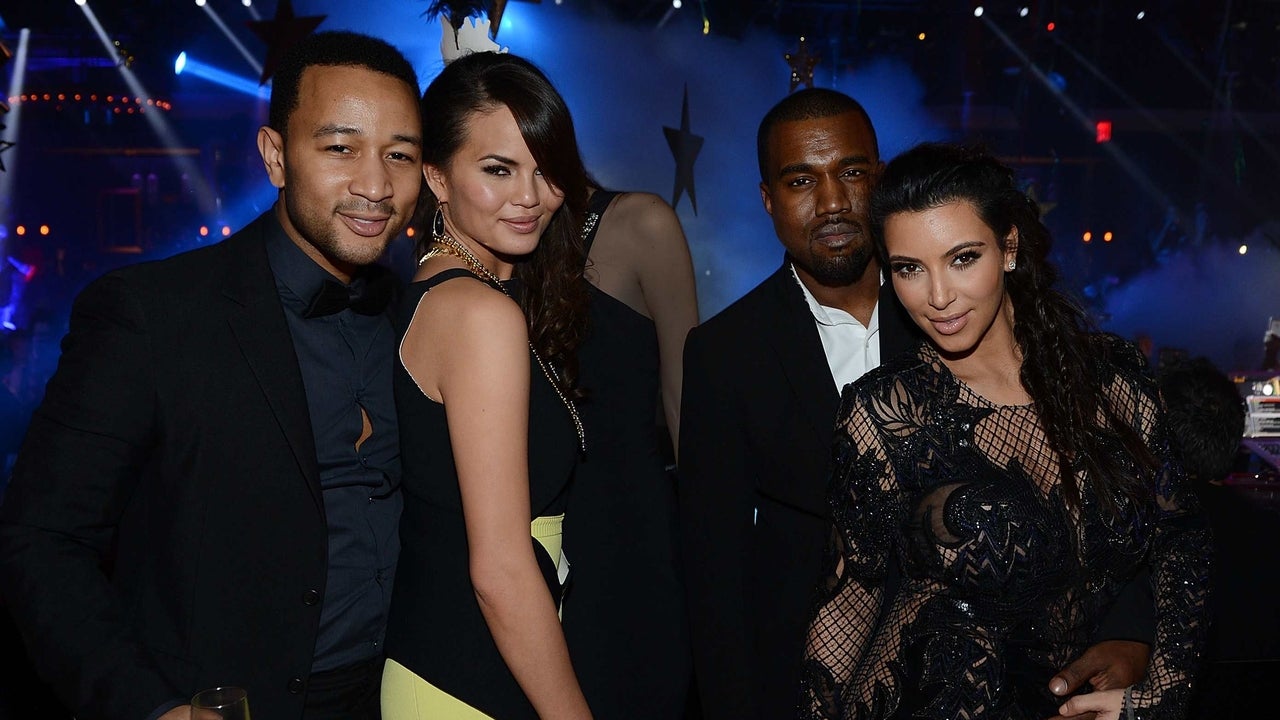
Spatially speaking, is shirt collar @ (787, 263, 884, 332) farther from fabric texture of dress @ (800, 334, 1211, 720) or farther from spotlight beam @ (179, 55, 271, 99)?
spotlight beam @ (179, 55, 271, 99)

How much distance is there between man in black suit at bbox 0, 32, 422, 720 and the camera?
151 cm

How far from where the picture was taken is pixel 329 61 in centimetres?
182

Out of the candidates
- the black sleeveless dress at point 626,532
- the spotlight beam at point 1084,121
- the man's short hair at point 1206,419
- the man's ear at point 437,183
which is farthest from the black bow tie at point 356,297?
the spotlight beam at point 1084,121

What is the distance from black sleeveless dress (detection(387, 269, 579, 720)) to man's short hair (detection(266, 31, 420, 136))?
0.43 meters

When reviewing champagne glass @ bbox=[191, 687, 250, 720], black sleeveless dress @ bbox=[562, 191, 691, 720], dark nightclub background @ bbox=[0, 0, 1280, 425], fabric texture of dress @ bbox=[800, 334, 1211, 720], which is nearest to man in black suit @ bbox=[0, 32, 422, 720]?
champagne glass @ bbox=[191, 687, 250, 720]

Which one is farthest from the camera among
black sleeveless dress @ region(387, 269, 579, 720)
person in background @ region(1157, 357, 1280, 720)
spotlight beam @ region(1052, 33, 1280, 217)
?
spotlight beam @ region(1052, 33, 1280, 217)

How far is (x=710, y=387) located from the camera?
7.63 ft

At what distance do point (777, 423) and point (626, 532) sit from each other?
16.7 inches

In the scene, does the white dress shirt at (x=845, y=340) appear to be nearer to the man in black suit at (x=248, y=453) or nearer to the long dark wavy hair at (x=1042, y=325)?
the long dark wavy hair at (x=1042, y=325)

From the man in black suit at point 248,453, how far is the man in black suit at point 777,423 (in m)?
0.74

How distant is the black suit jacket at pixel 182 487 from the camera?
1526 mm

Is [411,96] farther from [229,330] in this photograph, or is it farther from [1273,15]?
[1273,15]

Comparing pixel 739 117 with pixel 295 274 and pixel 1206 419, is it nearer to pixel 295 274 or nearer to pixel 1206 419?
pixel 1206 419

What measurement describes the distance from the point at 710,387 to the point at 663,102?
19.1ft
